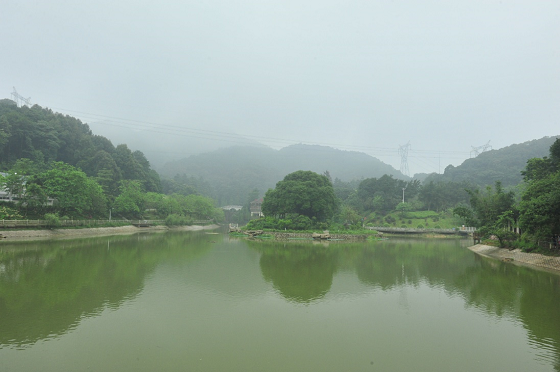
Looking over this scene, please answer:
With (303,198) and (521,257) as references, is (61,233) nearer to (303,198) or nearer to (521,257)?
(303,198)

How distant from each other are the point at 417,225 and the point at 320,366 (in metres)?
64.4

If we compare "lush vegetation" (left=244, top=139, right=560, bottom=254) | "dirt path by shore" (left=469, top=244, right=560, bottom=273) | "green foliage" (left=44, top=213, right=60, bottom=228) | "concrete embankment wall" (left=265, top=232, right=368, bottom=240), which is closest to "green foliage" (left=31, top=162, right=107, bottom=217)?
"green foliage" (left=44, top=213, right=60, bottom=228)

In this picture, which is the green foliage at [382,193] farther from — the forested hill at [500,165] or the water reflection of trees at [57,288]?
the water reflection of trees at [57,288]

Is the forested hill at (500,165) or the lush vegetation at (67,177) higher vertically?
the forested hill at (500,165)

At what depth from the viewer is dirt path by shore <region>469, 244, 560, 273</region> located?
64.2 feet

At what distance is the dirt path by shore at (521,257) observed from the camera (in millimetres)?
19577

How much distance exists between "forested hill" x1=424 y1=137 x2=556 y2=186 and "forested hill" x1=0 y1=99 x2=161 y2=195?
10516cm

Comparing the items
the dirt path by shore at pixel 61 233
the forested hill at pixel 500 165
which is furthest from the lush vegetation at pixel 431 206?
the forested hill at pixel 500 165

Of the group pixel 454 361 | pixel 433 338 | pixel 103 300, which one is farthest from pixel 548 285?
pixel 103 300

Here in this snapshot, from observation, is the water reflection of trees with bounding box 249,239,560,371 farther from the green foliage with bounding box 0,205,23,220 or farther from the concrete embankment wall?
the green foliage with bounding box 0,205,23,220

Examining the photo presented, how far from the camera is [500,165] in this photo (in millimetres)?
114438

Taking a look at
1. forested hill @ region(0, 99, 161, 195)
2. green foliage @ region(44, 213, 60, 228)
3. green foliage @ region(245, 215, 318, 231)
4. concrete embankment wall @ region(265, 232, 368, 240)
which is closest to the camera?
green foliage @ region(44, 213, 60, 228)

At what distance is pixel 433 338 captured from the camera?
7.91m

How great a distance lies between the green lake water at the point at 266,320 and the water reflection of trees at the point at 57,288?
0.14 ft
